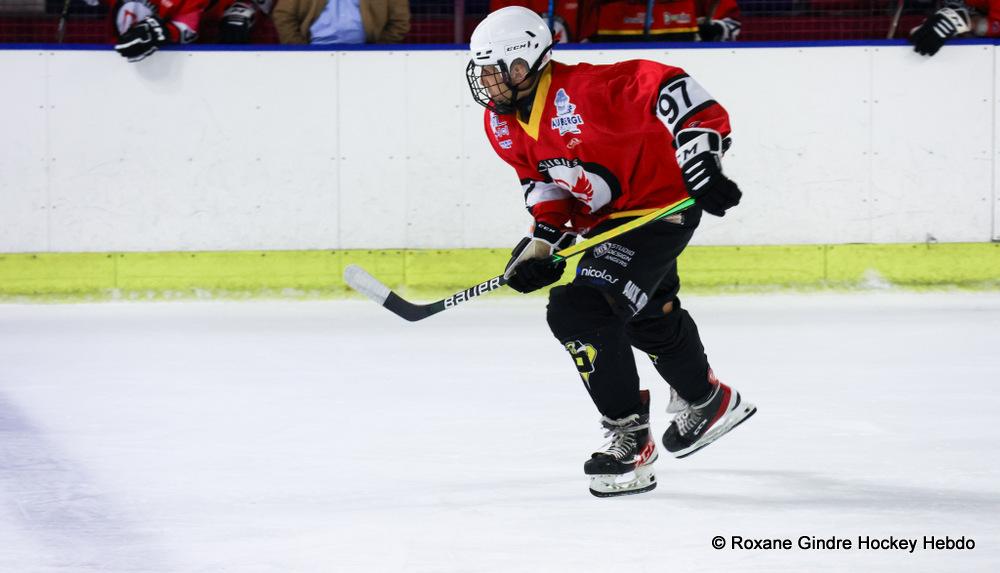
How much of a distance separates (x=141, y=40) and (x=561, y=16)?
1.73m

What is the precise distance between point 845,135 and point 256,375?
9.15 ft

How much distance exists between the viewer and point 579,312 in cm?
270

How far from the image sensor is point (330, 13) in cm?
559

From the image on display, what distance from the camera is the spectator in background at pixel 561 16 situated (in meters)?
5.65

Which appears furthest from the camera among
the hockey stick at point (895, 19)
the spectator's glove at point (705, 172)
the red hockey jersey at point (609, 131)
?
the hockey stick at point (895, 19)

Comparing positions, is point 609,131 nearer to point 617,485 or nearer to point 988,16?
point 617,485

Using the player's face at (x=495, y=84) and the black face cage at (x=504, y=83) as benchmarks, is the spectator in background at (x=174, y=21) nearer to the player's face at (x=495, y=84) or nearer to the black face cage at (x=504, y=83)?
the black face cage at (x=504, y=83)

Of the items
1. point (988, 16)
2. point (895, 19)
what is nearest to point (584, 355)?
point (895, 19)

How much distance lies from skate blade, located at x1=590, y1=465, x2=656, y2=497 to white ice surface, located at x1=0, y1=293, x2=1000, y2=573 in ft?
0.10

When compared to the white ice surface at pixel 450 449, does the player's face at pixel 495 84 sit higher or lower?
higher

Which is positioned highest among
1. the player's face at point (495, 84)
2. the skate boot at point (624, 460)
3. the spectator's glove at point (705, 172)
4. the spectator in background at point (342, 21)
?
the spectator in background at point (342, 21)

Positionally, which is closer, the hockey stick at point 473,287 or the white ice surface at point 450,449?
the white ice surface at point 450,449

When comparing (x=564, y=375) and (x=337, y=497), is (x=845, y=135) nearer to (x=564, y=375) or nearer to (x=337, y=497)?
(x=564, y=375)

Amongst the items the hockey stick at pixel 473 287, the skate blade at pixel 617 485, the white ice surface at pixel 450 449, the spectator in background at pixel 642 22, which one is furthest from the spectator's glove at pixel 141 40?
the skate blade at pixel 617 485
